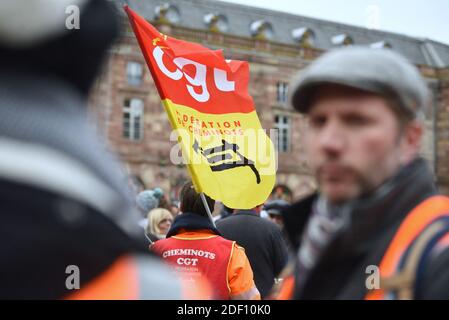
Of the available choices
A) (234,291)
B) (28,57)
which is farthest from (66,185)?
(234,291)

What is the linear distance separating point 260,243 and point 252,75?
29881mm

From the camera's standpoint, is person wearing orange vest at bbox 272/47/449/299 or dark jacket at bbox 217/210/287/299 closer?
person wearing orange vest at bbox 272/47/449/299

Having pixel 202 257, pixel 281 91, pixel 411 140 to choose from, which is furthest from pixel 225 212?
pixel 281 91

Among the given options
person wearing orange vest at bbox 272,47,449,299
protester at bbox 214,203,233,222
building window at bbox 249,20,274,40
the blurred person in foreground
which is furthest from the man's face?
building window at bbox 249,20,274,40

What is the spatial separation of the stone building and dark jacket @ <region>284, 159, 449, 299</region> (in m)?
26.8

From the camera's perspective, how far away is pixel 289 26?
4231 cm

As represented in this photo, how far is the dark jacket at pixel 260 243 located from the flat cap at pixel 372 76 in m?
4.00

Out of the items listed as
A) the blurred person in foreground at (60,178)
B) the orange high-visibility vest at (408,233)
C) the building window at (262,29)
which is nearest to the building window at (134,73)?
the building window at (262,29)

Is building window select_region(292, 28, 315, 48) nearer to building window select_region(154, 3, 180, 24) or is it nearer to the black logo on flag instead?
building window select_region(154, 3, 180, 24)

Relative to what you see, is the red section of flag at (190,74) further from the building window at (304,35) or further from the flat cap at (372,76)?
the building window at (304,35)

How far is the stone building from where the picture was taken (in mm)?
32344

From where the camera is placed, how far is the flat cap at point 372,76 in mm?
1727

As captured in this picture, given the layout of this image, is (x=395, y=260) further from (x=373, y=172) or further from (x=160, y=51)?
(x=160, y=51)
